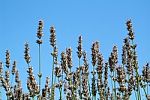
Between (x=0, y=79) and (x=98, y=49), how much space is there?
2.73 m

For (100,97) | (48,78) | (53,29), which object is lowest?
(100,97)

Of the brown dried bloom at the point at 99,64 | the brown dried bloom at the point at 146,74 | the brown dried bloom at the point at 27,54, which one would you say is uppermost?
the brown dried bloom at the point at 27,54

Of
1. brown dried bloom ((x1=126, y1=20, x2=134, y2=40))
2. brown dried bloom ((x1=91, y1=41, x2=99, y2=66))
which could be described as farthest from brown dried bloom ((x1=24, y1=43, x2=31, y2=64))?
brown dried bloom ((x1=126, y1=20, x2=134, y2=40))

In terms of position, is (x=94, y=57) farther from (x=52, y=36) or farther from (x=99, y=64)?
(x=52, y=36)

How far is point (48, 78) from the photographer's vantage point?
1018 centimetres

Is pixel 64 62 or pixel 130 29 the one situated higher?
pixel 130 29

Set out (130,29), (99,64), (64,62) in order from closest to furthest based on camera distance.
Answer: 1. (130,29)
2. (64,62)
3. (99,64)

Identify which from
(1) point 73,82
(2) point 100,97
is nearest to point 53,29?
(1) point 73,82

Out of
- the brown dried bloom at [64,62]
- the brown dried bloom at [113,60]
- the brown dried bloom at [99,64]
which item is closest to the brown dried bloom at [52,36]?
the brown dried bloom at [64,62]

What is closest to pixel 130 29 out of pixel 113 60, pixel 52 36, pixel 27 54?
pixel 113 60

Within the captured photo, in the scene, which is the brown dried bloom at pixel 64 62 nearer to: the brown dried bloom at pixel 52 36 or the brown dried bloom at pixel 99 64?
the brown dried bloom at pixel 52 36

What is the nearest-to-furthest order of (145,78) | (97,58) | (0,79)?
1. (145,78)
2. (97,58)
3. (0,79)

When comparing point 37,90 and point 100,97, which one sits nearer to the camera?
point 37,90

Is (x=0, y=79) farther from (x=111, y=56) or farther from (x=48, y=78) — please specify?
(x=111, y=56)
